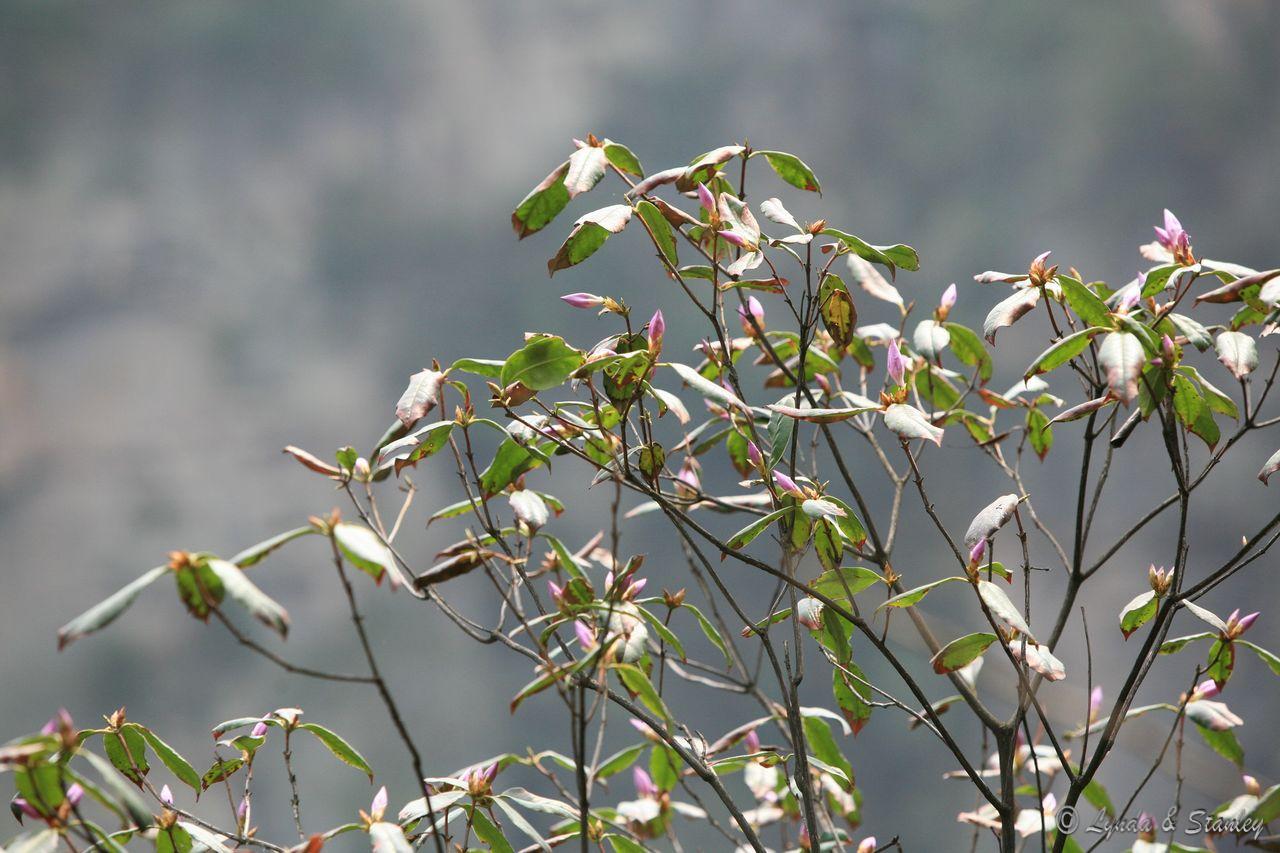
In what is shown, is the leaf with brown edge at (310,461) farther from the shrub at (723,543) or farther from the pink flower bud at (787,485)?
the pink flower bud at (787,485)

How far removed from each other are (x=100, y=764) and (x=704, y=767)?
463mm

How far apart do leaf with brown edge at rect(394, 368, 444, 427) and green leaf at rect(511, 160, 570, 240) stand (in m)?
0.14

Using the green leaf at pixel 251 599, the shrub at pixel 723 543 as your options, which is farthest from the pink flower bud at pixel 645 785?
the green leaf at pixel 251 599

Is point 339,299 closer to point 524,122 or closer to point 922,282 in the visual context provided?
point 524,122

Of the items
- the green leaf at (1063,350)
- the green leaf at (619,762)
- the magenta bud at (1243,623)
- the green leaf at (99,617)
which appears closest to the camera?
the green leaf at (99,617)

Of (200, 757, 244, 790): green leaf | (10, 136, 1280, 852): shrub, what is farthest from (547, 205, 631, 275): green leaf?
(200, 757, 244, 790): green leaf

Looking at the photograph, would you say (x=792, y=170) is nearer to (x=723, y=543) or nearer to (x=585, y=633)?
(x=723, y=543)

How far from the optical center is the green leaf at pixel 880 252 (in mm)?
842

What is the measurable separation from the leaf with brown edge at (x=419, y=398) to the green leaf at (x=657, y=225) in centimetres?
22

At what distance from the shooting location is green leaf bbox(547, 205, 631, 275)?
2.47ft

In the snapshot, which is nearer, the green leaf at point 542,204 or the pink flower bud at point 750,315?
the green leaf at point 542,204

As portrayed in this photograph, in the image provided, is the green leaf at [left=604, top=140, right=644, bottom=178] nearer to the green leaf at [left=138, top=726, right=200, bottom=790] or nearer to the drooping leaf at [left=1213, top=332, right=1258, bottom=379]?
the drooping leaf at [left=1213, top=332, right=1258, bottom=379]

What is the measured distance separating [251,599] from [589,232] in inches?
15.5

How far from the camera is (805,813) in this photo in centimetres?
82
